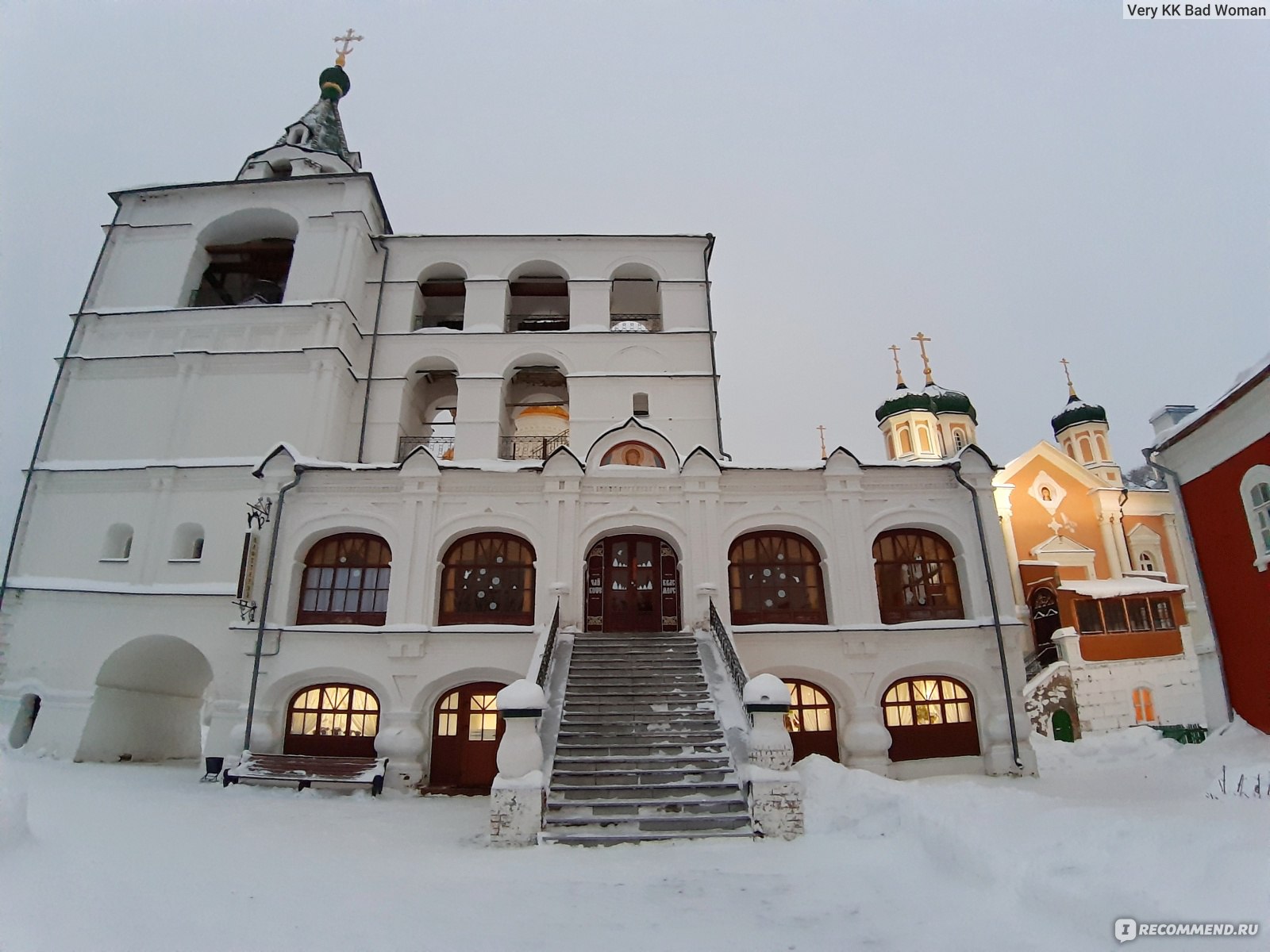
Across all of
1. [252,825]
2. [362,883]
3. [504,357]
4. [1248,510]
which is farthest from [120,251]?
[1248,510]

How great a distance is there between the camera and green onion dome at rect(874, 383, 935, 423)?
34.7 metres

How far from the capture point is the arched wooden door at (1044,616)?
24.8 m

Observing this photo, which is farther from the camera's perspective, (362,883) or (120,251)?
(120,251)

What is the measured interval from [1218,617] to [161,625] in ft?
73.2

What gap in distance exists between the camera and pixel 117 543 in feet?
61.0

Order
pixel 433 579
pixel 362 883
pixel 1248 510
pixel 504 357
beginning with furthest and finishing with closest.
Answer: pixel 504 357 → pixel 433 579 → pixel 1248 510 → pixel 362 883

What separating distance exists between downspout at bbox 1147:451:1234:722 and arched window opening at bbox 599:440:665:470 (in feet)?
34.3

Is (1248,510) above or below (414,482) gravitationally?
below

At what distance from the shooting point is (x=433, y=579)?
1543 centimetres

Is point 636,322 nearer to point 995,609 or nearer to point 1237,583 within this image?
point 995,609

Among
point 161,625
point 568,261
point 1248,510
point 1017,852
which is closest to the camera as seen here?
point 1017,852

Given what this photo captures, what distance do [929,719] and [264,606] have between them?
47.5 feet

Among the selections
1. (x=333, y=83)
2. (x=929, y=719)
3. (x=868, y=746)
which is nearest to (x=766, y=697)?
(x=868, y=746)

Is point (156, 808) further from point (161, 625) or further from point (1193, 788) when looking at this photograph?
point (1193, 788)
